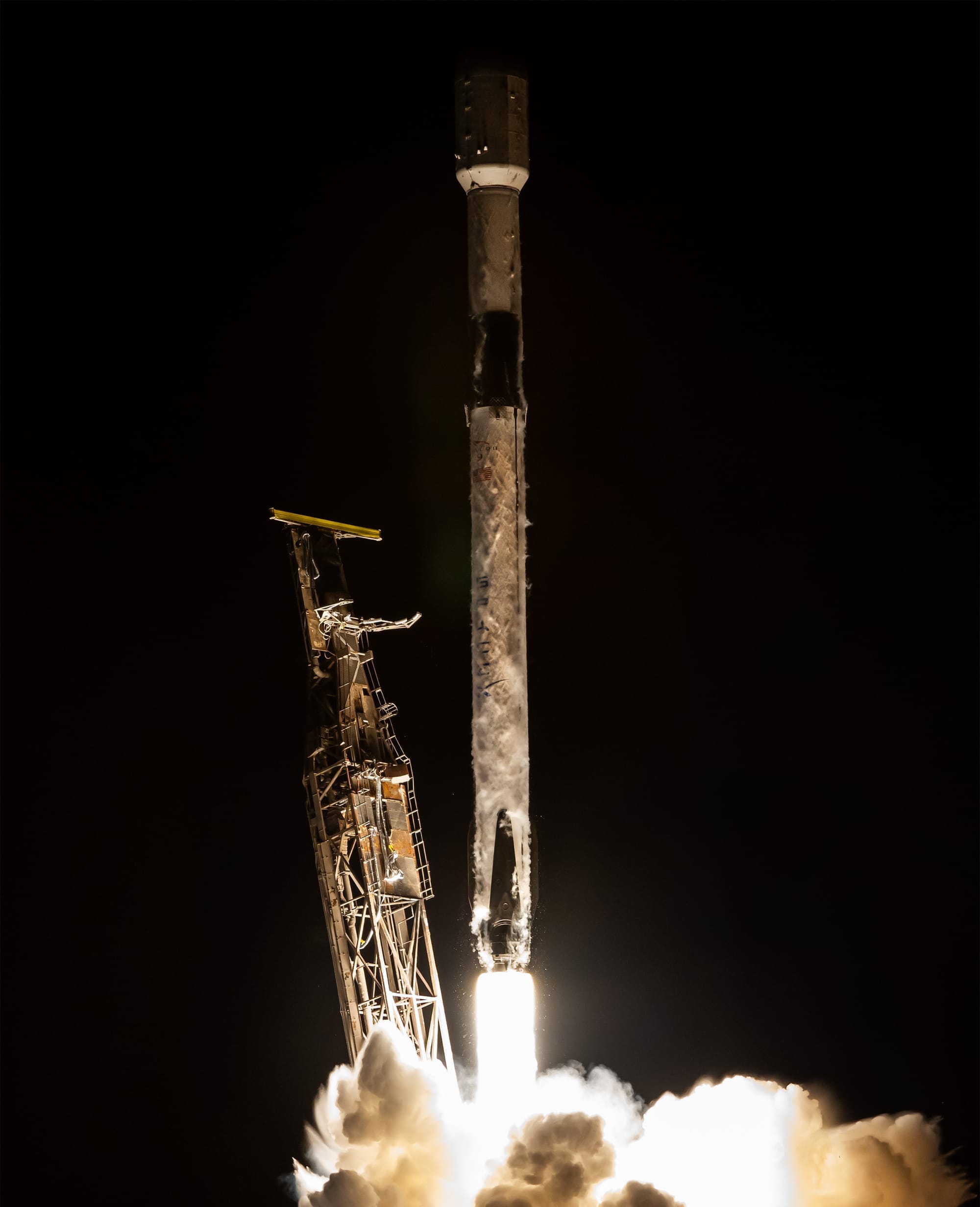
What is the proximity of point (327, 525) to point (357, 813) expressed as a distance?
110 inches

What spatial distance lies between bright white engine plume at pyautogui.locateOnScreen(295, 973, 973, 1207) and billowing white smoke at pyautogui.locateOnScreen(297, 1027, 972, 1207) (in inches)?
0.5

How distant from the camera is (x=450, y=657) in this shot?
60.3ft

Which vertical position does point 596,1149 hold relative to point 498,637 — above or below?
below

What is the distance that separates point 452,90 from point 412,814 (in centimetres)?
791

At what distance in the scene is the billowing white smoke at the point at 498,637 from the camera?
54.5 ft

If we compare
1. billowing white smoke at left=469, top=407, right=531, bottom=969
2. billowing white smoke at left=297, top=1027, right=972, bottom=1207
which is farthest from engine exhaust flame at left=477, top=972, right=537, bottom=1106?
billowing white smoke at left=469, top=407, right=531, bottom=969

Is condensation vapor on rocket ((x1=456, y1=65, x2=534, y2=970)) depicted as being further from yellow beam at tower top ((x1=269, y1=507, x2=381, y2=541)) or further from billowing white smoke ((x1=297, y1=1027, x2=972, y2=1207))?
billowing white smoke ((x1=297, y1=1027, x2=972, y2=1207))

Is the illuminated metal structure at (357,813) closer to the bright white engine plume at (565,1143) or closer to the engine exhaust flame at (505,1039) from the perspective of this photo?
the engine exhaust flame at (505,1039)

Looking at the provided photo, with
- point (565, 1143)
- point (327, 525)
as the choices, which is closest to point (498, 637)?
point (327, 525)

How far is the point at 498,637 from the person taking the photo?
54.5 ft

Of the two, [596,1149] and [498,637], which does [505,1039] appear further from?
[498,637]

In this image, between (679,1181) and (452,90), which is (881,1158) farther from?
(452,90)

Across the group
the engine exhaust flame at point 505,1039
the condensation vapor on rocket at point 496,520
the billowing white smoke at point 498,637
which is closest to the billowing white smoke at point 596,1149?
the engine exhaust flame at point 505,1039

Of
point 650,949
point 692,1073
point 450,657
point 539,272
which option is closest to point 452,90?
point 539,272
